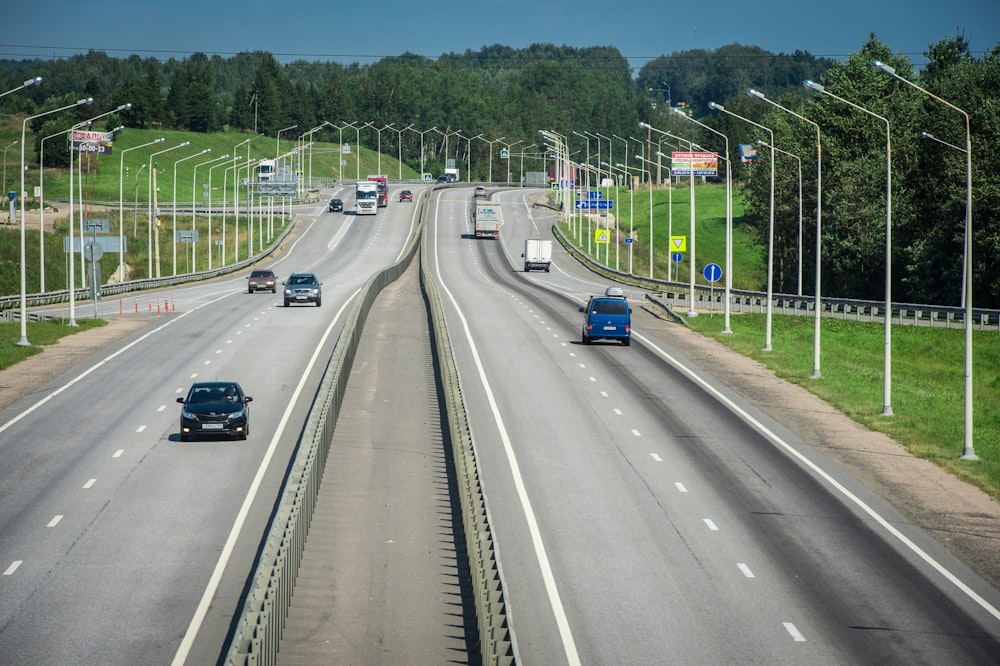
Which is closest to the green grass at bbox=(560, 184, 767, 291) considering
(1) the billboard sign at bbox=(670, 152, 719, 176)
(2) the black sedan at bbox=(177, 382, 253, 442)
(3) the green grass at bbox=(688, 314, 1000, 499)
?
(1) the billboard sign at bbox=(670, 152, 719, 176)

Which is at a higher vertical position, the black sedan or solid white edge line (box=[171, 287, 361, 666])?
the black sedan

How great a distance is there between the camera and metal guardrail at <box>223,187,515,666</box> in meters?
15.8

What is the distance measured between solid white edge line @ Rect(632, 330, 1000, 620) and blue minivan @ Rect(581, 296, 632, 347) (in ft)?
15.0

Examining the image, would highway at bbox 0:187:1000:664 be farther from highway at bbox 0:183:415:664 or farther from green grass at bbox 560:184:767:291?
green grass at bbox 560:184:767:291

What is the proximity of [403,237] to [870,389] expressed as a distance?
96.2 meters

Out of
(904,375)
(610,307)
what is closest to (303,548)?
(610,307)

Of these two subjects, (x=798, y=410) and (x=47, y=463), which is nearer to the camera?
(x=47, y=463)

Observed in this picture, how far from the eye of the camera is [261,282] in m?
83.5

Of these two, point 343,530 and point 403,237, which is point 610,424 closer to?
point 343,530

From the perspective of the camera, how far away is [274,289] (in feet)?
277

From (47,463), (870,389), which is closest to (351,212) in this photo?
(870,389)

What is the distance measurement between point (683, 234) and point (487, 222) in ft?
141

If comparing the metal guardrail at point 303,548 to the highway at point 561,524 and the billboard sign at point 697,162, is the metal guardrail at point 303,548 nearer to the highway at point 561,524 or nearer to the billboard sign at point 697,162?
the highway at point 561,524

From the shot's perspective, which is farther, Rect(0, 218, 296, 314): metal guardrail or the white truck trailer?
the white truck trailer
